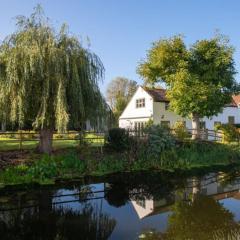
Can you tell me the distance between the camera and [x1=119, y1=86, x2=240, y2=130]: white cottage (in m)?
36.6

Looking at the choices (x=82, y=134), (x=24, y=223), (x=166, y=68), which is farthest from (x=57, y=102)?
(x=166, y=68)

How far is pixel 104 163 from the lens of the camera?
15.8 meters

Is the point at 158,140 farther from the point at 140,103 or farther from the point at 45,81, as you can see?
the point at 140,103

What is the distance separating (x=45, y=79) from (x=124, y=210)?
25.4ft

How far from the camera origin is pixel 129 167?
640 inches

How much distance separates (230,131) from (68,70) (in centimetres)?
1792

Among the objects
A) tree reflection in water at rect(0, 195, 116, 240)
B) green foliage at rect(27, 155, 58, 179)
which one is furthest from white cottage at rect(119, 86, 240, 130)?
tree reflection in water at rect(0, 195, 116, 240)

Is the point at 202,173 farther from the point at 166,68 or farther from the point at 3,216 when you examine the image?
the point at 166,68

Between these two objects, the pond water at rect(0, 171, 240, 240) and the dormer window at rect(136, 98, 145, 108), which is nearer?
the pond water at rect(0, 171, 240, 240)

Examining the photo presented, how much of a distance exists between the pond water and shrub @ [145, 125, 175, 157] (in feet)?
13.4

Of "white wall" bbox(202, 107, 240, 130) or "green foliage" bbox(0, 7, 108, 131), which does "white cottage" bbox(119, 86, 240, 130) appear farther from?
"green foliage" bbox(0, 7, 108, 131)

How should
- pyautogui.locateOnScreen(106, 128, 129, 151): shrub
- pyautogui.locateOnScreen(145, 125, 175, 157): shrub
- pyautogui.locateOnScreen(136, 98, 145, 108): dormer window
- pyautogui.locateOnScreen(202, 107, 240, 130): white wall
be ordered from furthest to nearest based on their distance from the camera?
pyautogui.locateOnScreen(202, 107, 240, 130): white wall < pyautogui.locateOnScreen(136, 98, 145, 108): dormer window < pyautogui.locateOnScreen(145, 125, 175, 157): shrub < pyautogui.locateOnScreen(106, 128, 129, 151): shrub

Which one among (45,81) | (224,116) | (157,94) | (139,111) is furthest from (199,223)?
(224,116)

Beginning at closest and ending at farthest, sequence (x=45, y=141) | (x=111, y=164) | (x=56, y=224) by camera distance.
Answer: (x=56, y=224) → (x=111, y=164) → (x=45, y=141)
